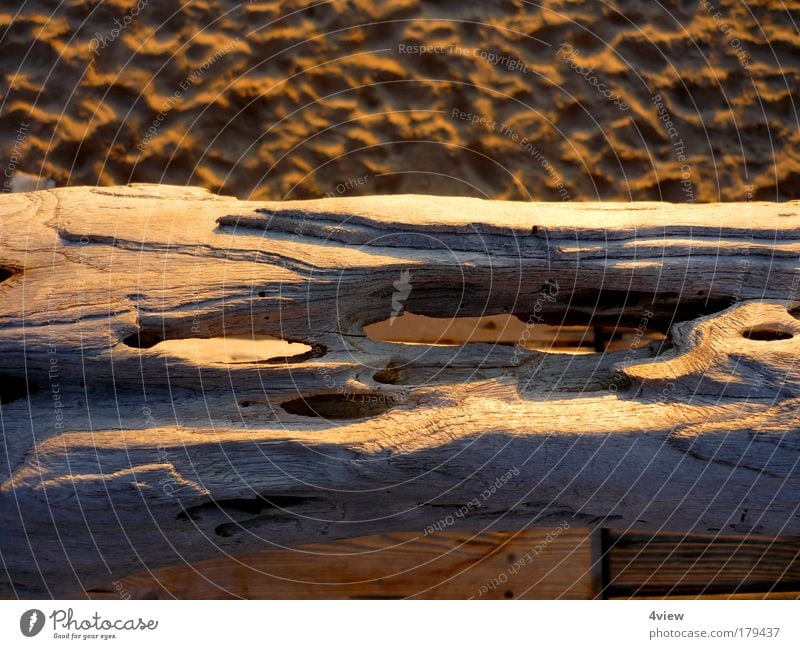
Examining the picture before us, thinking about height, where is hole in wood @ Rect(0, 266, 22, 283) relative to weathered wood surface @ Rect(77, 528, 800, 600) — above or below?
above

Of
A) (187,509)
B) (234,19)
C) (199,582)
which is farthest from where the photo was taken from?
(234,19)

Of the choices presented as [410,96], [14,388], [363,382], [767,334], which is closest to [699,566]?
[767,334]

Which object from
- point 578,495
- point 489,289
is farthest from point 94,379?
point 578,495

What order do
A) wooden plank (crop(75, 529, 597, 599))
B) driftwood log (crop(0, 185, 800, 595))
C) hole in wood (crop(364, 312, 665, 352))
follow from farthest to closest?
hole in wood (crop(364, 312, 665, 352))
wooden plank (crop(75, 529, 597, 599))
driftwood log (crop(0, 185, 800, 595))

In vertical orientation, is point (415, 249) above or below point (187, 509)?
above

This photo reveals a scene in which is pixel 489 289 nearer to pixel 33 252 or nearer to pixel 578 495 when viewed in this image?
pixel 578 495

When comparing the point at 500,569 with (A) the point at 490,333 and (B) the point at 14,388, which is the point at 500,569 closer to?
(A) the point at 490,333

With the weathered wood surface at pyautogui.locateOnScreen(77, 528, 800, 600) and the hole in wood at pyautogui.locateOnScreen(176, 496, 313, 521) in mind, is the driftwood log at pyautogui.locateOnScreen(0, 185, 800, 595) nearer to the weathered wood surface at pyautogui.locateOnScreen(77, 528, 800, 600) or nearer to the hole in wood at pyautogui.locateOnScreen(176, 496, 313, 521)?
the hole in wood at pyautogui.locateOnScreen(176, 496, 313, 521)

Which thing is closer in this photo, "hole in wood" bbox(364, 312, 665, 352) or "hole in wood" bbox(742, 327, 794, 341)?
"hole in wood" bbox(742, 327, 794, 341)

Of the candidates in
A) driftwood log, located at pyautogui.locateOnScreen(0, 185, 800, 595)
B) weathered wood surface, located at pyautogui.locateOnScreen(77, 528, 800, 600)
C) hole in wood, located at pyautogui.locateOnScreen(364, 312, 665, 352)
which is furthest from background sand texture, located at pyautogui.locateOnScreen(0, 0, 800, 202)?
weathered wood surface, located at pyautogui.locateOnScreen(77, 528, 800, 600)
